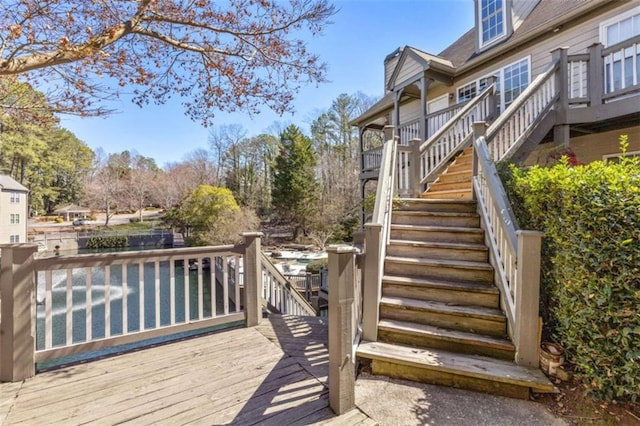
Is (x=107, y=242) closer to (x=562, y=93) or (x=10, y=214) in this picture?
(x=10, y=214)

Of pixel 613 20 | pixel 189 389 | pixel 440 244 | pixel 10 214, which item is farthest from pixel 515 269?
pixel 10 214

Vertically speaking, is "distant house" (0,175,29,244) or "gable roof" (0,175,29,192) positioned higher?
"gable roof" (0,175,29,192)

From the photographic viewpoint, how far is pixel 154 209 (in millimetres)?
46438

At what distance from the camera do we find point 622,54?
5215 mm

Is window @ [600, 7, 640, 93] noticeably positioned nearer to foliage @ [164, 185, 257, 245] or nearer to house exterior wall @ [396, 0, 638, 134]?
house exterior wall @ [396, 0, 638, 134]

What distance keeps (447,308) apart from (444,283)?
34 cm

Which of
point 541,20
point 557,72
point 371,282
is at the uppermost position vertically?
point 541,20

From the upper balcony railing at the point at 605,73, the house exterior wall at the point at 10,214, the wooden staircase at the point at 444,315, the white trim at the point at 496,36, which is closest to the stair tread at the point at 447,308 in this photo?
the wooden staircase at the point at 444,315

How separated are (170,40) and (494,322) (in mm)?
5437

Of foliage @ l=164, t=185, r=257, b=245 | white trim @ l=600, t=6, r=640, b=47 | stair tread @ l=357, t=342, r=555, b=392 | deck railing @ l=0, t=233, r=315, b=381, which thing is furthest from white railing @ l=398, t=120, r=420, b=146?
foliage @ l=164, t=185, r=257, b=245

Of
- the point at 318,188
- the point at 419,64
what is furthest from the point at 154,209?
the point at 419,64

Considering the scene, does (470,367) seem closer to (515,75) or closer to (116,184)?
(515,75)

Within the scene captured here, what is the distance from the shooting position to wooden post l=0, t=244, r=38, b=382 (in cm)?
254

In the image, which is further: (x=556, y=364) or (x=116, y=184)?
(x=116, y=184)
